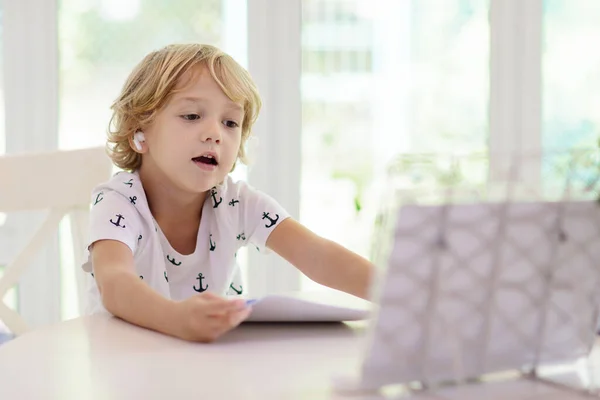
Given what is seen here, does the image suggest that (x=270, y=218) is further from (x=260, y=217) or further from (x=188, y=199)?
(x=188, y=199)

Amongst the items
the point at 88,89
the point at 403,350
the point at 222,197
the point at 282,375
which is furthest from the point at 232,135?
the point at 88,89

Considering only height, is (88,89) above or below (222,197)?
above

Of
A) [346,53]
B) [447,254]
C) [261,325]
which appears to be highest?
[346,53]

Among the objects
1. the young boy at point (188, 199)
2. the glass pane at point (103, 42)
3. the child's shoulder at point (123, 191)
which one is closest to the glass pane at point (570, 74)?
the glass pane at point (103, 42)

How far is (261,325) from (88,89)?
163cm

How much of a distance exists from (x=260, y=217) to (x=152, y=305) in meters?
0.49

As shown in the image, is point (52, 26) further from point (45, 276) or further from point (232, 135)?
point (232, 135)

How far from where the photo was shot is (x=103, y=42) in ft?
7.70

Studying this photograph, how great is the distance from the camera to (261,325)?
0.89 metres

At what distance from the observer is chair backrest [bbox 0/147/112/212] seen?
1.30 metres

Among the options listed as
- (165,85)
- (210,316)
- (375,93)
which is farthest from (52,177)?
(375,93)

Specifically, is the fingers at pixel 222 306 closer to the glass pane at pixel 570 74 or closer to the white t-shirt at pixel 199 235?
the white t-shirt at pixel 199 235

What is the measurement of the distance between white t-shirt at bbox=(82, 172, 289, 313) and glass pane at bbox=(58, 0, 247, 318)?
1067 mm

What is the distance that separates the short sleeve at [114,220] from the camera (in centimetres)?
109
